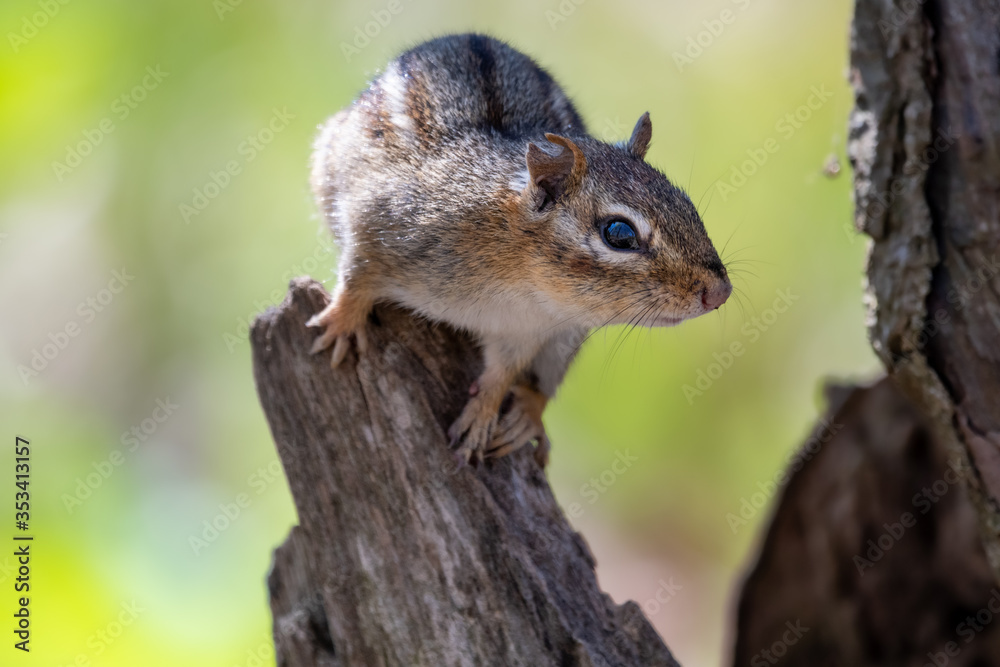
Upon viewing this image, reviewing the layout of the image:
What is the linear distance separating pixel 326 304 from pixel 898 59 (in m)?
1.96

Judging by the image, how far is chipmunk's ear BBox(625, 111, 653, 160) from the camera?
9.82ft

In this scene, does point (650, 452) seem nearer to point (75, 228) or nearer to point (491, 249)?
point (491, 249)

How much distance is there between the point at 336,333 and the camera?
2898 mm

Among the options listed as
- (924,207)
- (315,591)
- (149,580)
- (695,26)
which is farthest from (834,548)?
(149,580)
